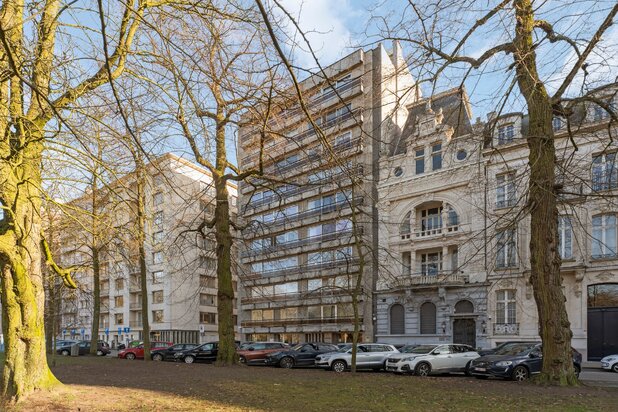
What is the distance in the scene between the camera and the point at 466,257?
33250 mm

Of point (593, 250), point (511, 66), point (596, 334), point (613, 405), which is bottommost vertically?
point (596, 334)

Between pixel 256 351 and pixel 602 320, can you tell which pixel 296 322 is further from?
pixel 602 320

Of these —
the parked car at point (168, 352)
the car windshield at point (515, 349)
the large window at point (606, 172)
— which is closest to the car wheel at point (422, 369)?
the car windshield at point (515, 349)

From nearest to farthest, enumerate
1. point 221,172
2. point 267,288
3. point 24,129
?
1. point 24,129
2. point 221,172
3. point 267,288

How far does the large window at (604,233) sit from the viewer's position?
3184 cm

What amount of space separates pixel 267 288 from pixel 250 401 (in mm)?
45614

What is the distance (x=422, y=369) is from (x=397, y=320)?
66.9 ft

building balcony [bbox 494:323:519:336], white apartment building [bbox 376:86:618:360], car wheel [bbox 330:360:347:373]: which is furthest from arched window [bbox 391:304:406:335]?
car wheel [bbox 330:360:347:373]

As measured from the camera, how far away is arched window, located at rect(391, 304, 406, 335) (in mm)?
40844

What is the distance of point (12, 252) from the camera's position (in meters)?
10.0

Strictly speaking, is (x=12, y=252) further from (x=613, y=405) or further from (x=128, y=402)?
(x=613, y=405)

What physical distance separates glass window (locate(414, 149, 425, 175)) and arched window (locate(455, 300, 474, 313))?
10978 millimetres

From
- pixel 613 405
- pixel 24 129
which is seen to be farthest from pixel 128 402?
pixel 613 405

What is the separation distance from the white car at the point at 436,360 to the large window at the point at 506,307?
1417 cm
